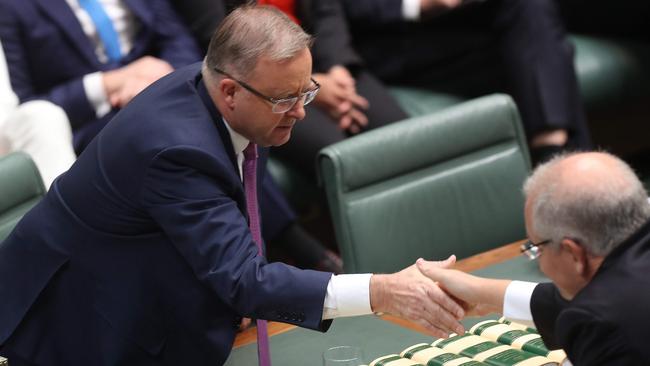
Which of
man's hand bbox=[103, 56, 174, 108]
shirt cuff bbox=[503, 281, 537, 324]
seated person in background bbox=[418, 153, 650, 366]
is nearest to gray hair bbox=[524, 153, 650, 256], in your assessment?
seated person in background bbox=[418, 153, 650, 366]

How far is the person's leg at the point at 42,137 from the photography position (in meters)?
3.12

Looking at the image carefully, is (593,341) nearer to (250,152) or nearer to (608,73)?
(250,152)

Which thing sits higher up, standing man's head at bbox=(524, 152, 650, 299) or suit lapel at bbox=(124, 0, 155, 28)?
standing man's head at bbox=(524, 152, 650, 299)

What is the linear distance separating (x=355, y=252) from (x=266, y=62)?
0.75 meters

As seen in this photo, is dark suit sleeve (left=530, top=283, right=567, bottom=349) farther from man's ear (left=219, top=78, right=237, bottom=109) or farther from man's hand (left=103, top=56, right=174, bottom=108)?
man's hand (left=103, top=56, right=174, bottom=108)

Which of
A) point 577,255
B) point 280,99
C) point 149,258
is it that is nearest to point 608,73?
point 280,99

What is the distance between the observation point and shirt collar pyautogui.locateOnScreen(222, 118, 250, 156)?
87.9 inches

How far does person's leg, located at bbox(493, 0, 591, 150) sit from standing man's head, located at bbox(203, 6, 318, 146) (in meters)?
1.98

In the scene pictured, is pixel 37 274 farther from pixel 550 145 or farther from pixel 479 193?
pixel 550 145

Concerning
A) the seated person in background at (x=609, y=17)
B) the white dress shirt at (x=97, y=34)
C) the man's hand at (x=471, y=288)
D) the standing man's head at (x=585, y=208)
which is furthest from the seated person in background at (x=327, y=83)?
the standing man's head at (x=585, y=208)

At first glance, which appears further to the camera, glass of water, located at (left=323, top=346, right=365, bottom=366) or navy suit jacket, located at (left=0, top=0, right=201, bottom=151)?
navy suit jacket, located at (left=0, top=0, right=201, bottom=151)

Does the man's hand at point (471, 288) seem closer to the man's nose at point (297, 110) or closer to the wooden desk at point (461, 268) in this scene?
the wooden desk at point (461, 268)

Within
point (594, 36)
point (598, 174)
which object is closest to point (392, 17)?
point (594, 36)

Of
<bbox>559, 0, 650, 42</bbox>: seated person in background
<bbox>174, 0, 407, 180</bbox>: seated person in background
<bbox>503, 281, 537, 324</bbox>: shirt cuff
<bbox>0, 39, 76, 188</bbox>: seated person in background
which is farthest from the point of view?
<bbox>559, 0, 650, 42</bbox>: seated person in background
